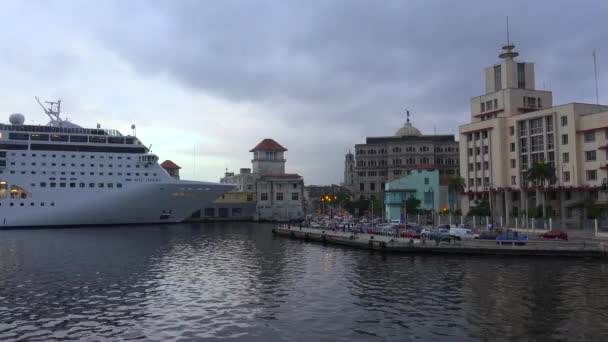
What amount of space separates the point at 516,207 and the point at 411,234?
30716mm

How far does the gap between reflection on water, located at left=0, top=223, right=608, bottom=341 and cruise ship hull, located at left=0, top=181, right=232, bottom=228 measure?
4160 centimetres

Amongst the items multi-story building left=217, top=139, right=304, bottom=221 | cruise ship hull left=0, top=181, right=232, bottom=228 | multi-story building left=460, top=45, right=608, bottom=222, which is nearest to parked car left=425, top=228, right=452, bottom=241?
multi-story building left=460, top=45, right=608, bottom=222

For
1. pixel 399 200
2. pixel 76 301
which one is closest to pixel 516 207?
pixel 399 200

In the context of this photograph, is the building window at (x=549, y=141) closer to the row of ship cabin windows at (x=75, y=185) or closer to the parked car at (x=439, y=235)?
the parked car at (x=439, y=235)

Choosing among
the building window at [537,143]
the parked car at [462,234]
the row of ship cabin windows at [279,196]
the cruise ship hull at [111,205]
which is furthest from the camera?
the row of ship cabin windows at [279,196]

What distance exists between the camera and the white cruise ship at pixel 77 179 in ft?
284

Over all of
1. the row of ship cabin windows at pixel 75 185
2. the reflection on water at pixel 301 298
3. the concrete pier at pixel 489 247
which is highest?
the row of ship cabin windows at pixel 75 185

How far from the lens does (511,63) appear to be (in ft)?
269

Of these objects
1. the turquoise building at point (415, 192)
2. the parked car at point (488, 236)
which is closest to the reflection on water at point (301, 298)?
the parked car at point (488, 236)

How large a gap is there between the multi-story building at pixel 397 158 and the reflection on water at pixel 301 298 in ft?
306

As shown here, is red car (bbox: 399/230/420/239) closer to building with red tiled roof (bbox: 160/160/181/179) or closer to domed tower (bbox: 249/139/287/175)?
domed tower (bbox: 249/139/287/175)

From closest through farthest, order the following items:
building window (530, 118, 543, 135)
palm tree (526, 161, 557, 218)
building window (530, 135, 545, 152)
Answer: palm tree (526, 161, 557, 218) < building window (530, 135, 545, 152) < building window (530, 118, 543, 135)

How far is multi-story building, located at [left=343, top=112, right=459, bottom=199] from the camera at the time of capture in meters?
139

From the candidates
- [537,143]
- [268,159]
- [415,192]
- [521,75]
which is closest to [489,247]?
[537,143]
